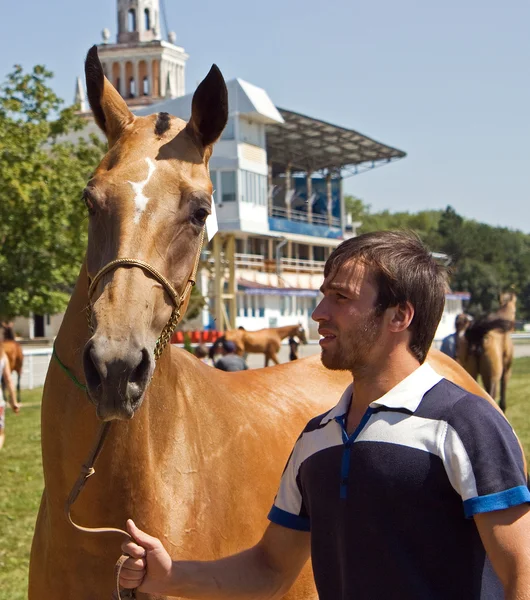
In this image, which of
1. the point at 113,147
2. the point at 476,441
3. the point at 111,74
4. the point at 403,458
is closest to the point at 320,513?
the point at 403,458

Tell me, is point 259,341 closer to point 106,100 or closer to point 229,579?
point 106,100

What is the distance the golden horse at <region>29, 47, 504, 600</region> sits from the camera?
2471mm

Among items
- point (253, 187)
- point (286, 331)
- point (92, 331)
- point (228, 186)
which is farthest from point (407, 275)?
point (253, 187)

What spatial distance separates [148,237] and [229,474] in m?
1.16

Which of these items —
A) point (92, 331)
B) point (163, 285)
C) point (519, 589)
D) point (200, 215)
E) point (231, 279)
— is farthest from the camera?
point (231, 279)

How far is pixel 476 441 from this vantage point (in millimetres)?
1913

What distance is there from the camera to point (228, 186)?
4591 centimetres

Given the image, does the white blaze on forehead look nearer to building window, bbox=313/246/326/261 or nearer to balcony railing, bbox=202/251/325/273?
balcony railing, bbox=202/251/325/273

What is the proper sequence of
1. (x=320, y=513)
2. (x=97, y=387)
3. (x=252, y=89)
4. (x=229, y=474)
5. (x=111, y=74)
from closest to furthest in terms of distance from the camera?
1. (x=320, y=513)
2. (x=97, y=387)
3. (x=229, y=474)
4. (x=252, y=89)
5. (x=111, y=74)

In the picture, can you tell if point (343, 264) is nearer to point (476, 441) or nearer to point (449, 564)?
point (476, 441)

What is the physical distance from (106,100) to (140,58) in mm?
74246

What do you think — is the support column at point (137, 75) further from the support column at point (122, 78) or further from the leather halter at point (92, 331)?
the leather halter at point (92, 331)

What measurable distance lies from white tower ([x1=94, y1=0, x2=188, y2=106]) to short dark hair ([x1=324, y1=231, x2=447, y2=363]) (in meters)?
73.3

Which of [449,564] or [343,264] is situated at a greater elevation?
[343,264]
